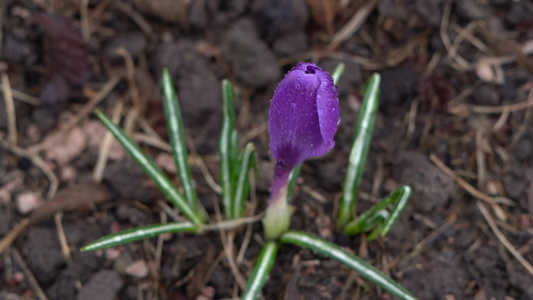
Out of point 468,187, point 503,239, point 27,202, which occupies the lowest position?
point 503,239

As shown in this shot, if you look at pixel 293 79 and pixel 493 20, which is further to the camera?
pixel 493 20

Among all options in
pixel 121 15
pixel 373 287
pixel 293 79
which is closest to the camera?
pixel 293 79

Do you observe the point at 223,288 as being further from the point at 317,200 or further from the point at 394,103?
the point at 394,103

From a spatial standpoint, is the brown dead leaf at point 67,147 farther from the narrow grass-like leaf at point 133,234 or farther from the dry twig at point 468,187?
the dry twig at point 468,187

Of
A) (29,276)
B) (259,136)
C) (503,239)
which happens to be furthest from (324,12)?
(29,276)

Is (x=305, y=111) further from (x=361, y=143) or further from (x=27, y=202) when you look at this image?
(x=27, y=202)

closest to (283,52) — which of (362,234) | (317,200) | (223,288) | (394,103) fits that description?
(394,103)
